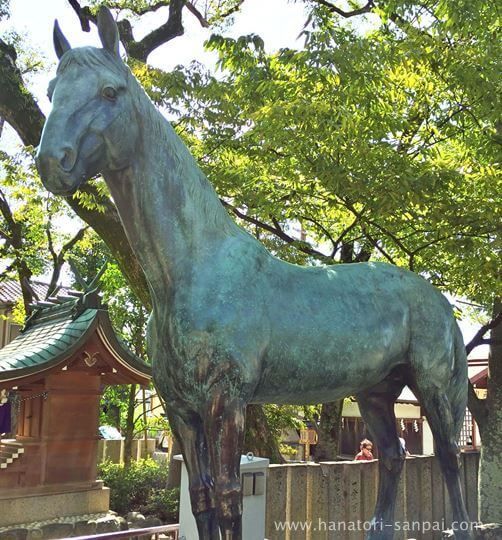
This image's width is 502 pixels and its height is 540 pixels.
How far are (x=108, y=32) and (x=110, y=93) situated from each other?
0.26 meters

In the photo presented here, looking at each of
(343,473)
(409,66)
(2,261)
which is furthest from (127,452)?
(409,66)

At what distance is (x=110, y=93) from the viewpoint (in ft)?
6.79

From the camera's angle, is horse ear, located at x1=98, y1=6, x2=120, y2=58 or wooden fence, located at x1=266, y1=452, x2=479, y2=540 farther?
wooden fence, located at x1=266, y1=452, x2=479, y2=540

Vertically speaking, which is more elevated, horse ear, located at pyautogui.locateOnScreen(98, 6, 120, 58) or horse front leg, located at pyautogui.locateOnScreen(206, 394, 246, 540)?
horse ear, located at pyautogui.locateOnScreen(98, 6, 120, 58)

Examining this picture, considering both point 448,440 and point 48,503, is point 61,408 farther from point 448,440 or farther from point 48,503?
point 448,440

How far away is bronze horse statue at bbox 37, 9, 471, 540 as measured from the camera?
6.78 ft

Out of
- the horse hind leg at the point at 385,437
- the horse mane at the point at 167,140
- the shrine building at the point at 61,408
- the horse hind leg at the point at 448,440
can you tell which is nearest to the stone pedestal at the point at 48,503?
the shrine building at the point at 61,408

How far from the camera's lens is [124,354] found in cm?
927

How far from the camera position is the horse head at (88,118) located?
1.93 meters

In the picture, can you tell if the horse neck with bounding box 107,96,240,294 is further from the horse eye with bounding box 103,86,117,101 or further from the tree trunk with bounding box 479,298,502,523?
the tree trunk with bounding box 479,298,502,523

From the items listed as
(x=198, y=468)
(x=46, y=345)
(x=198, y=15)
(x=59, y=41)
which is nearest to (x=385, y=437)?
(x=198, y=468)

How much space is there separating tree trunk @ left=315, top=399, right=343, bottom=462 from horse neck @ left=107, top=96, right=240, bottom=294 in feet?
26.2

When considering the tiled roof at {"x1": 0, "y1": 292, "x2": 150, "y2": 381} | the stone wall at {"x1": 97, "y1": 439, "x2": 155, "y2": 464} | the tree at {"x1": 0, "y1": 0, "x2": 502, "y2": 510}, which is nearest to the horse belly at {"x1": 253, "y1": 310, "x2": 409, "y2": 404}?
the tree at {"x1": 0, "y1": 0, "x2": 502, "y2": 510}

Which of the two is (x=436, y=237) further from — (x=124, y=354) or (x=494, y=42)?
(x=124, y=354)
